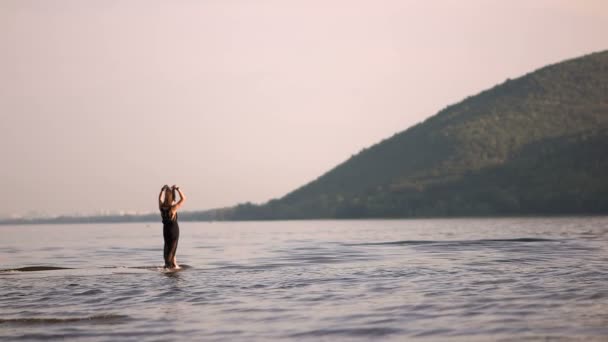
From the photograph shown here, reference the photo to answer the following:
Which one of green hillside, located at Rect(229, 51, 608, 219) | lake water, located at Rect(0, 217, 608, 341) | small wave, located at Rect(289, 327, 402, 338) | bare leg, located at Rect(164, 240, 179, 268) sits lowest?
small wave, located at Rect(289, 327, 402, 338)

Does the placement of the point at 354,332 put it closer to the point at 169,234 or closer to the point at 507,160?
the point at 169,234

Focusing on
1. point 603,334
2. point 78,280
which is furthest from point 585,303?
point 78,280

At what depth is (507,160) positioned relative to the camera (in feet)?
530

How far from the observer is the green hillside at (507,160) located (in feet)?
452

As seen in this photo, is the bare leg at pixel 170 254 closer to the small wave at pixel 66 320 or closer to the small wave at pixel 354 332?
the small wave at pixel 66 320

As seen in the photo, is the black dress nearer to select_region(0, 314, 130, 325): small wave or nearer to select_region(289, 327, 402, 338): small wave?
select_region(0, 314, 130, 325): small wave

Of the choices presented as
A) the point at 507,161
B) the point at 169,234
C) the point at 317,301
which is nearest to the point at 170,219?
the point at 169,234

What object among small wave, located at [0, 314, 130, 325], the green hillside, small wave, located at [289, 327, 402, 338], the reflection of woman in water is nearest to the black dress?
→ the reflection of woman in water

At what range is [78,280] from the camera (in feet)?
72.2

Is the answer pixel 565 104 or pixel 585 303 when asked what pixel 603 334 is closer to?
pixel 585 303

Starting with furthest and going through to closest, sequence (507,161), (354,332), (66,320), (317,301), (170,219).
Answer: (507,161) < (170,219) < (317,301) < (66,320) < (354,332)

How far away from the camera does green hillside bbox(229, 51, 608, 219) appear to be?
452ft

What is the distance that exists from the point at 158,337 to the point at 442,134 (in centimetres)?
17930

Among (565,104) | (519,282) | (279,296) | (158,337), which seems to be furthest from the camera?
(565,104)
